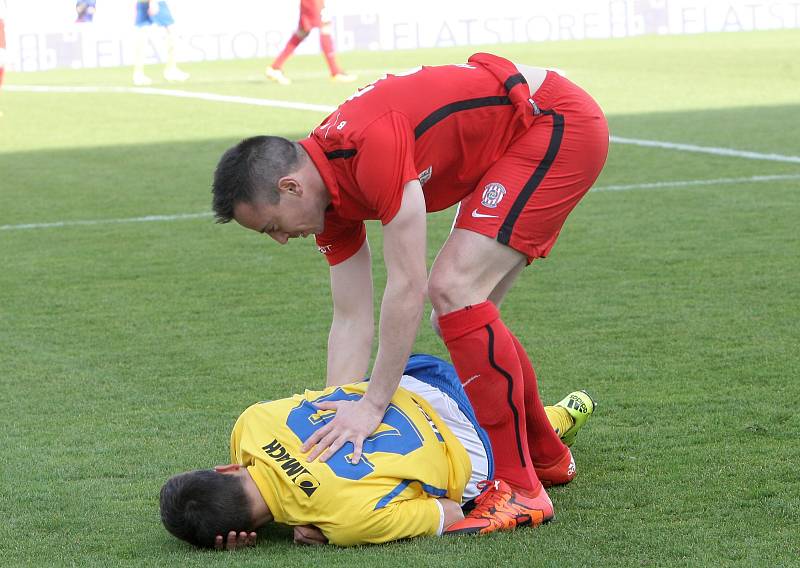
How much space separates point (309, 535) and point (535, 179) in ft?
3.78

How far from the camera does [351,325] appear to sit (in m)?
4.29

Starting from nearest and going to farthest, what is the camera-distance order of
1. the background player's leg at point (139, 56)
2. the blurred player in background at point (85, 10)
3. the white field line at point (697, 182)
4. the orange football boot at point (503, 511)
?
the orange football boot at point (503, 511), the white field line at point (697, 182), the background player's leg at point (139, 56), the blurred player in background at point (85, 10)

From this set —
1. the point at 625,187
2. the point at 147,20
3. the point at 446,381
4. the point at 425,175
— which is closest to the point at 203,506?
the point at 446,381

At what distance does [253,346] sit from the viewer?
19.3 ft

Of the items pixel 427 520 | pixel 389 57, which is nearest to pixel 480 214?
pixel 427 520

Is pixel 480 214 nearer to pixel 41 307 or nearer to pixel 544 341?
pixel 544 341

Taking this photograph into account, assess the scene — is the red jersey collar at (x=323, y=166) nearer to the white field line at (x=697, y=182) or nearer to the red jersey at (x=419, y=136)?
the red jersey at (x=419, y=136)

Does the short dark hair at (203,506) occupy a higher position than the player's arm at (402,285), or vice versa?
the player's arm at (402,285)

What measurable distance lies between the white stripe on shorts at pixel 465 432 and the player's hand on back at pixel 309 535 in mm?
428

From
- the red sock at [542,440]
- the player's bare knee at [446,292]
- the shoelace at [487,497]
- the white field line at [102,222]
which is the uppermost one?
the player's bare knee at [446,292]

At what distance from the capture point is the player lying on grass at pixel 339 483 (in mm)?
3541

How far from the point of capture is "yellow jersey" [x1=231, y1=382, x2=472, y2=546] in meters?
3.56

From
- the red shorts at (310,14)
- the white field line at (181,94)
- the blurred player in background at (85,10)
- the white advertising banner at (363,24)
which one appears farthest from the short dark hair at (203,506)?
the white advertising banner at (363,24)

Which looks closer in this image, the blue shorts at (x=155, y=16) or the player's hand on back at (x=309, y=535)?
the player's hand on back at (x=309, y=535)
